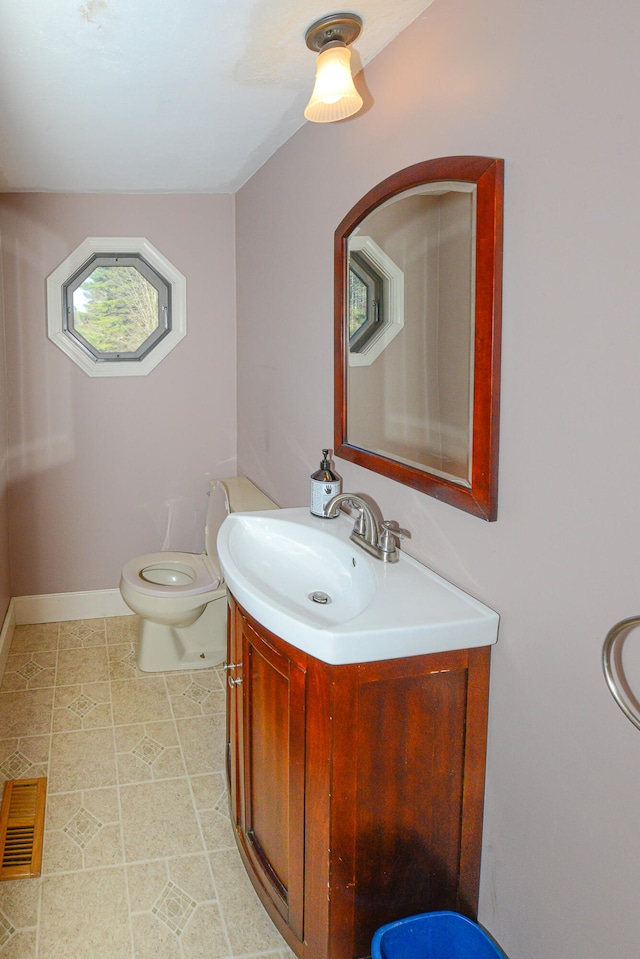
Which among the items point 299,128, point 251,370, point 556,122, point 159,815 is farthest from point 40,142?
point 159,815

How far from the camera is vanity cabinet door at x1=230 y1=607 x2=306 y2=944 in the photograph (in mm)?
1506

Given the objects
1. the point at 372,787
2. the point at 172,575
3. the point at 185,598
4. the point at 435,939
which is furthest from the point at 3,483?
the point at 435,939

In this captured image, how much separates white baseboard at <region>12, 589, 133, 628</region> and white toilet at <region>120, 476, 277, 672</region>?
23.7 inches

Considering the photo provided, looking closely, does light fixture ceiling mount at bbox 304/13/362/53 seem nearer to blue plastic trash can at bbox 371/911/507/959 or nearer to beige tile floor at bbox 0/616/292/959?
blue plastic trash can at bbox 371/911/507/959

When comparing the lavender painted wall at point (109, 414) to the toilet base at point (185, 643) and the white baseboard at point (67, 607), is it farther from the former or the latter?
the toilet base at point (185, 643)

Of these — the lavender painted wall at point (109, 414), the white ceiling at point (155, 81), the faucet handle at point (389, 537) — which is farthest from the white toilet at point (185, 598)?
the white ceiling at point (155, 81)

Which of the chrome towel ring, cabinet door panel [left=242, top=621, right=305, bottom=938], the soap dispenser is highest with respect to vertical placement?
the soap dispenser

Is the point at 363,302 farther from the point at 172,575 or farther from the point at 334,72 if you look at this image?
the point at 172,575

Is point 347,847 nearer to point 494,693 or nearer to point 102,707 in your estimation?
point 494,693

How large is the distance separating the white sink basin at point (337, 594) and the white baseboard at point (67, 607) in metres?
1.95

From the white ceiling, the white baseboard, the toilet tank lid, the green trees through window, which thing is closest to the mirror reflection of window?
the white ceiling

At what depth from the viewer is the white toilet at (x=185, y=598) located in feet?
9.90

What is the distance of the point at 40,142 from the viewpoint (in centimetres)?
267

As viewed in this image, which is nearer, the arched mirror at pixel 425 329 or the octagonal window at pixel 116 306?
the arched mirror at pixel 425 329
